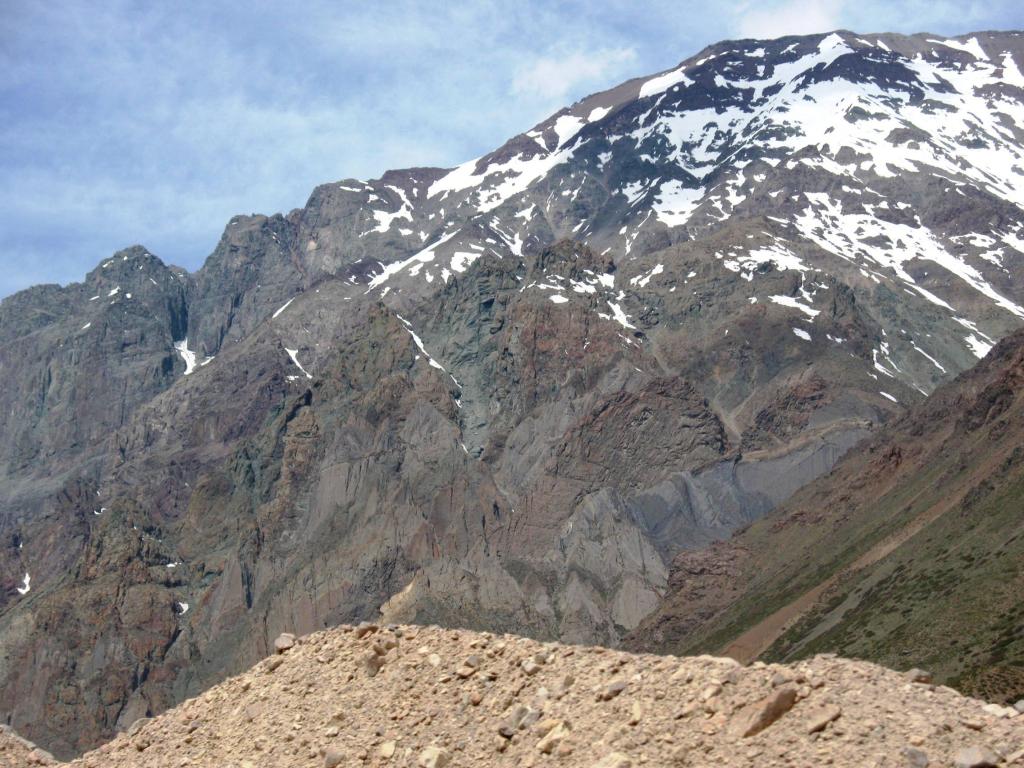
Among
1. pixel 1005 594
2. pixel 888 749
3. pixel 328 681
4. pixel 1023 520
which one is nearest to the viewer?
pixel 888 749

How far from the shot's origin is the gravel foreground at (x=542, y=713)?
21406mm

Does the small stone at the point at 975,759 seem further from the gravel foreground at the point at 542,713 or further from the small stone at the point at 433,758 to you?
the small stone at the point at 433,758

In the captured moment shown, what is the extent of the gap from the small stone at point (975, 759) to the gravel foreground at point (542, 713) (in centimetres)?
2

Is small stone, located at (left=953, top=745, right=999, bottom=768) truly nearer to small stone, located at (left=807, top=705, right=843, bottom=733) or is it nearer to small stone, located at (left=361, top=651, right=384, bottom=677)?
small stone, located at (left=807, top=705, right=843, bottom=733)

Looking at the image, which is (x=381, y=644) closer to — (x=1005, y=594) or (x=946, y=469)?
(x=1005, y=594)

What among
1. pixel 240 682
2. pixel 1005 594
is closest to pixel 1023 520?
pixel 1005 594

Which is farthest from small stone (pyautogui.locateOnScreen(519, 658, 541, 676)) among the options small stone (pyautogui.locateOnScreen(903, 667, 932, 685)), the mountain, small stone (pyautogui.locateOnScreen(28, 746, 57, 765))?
the mountain

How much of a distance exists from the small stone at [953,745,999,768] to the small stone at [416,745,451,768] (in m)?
8.19

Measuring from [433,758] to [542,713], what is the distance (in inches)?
74.9

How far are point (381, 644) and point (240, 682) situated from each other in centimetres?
355

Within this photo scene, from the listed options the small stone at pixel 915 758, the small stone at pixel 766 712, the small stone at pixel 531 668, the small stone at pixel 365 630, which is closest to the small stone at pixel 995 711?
the small stone at pixel 915 758

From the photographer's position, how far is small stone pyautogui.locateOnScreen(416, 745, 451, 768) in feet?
79.5

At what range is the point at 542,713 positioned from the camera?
24750mm

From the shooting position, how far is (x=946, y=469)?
653 ft
